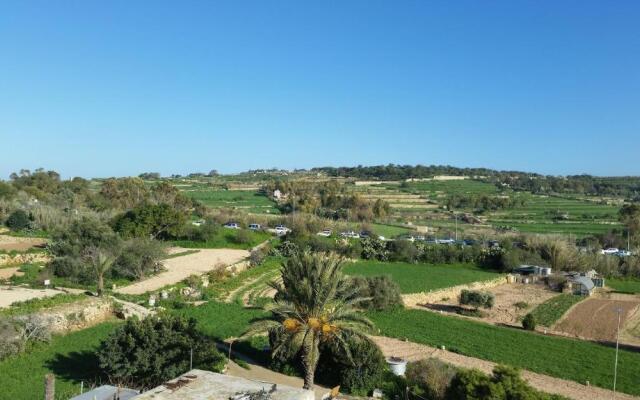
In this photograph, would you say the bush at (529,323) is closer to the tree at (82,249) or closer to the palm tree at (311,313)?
the palm tree at (311,313)

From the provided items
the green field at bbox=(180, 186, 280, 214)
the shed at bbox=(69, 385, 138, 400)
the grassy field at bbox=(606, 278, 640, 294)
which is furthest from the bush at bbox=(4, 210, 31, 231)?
the grassy field at bbox=(606, 278, 640, 294)

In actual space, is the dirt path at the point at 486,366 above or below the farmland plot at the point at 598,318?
above

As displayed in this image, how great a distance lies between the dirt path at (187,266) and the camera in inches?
1351

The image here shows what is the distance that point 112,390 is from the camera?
1531 centimetres

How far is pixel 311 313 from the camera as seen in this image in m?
17.0

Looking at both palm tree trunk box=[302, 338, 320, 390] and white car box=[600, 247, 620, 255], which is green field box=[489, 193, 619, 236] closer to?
white car box=[600, 247, 620, 255]

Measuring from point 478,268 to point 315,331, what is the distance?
130 feet

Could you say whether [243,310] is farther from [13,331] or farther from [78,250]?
[78,250]

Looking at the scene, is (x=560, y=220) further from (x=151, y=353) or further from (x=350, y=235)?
(x=151, y=353)

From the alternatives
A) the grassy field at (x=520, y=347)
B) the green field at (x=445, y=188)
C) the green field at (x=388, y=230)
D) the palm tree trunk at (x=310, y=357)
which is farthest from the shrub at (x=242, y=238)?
the green field at (x=445, y=188)

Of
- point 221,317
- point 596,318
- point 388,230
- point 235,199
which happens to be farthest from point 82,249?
point 235,199

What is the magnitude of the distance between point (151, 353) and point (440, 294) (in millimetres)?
25684

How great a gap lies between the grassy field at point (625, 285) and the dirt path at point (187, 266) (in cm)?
3137

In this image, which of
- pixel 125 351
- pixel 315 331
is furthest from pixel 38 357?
pixel 315 331
